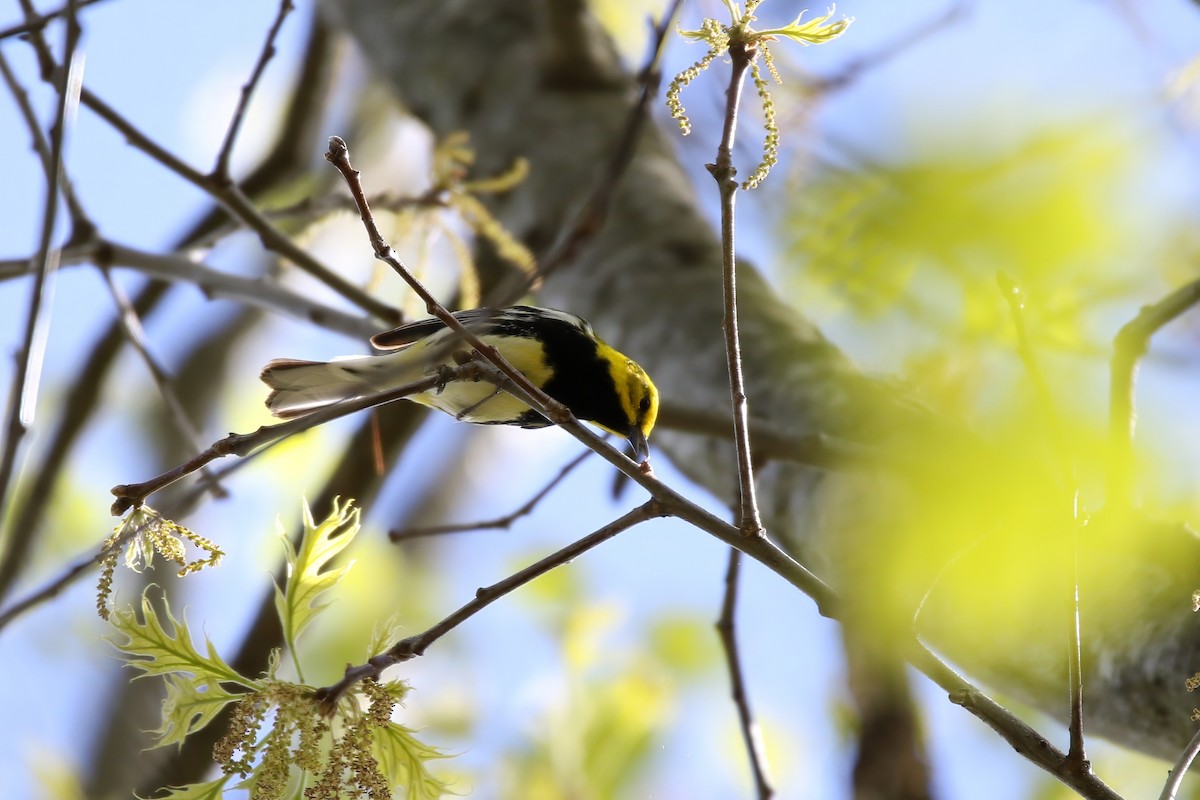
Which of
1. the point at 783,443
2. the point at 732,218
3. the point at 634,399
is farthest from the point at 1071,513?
the point at 634,399

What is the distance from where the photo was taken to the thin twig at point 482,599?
1163mm

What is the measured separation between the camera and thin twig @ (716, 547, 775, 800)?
1.99m

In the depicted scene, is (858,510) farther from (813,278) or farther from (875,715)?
(813,278)

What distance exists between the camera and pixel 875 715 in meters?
1.62

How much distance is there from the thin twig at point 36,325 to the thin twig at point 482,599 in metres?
0.43

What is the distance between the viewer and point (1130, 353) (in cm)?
168

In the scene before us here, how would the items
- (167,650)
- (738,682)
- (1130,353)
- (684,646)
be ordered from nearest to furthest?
(167,650), (1130,353), (738,682), (684,646)

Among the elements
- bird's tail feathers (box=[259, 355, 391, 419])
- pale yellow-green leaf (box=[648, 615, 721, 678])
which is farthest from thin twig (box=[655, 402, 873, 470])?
pale yellow-green leaf (box=[648, 615, 721, 678])

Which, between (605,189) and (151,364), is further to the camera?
(151,364)

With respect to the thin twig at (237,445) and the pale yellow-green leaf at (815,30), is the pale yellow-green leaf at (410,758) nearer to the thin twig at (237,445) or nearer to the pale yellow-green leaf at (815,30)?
the thin twig at (237,445)

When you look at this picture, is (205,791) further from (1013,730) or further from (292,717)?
(1013,730)

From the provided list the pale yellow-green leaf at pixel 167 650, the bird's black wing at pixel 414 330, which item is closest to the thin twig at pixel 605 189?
the bird's black wing at pixel 414 330

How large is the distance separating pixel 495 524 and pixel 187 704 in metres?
0.71

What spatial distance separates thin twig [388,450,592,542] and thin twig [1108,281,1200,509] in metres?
0.88
